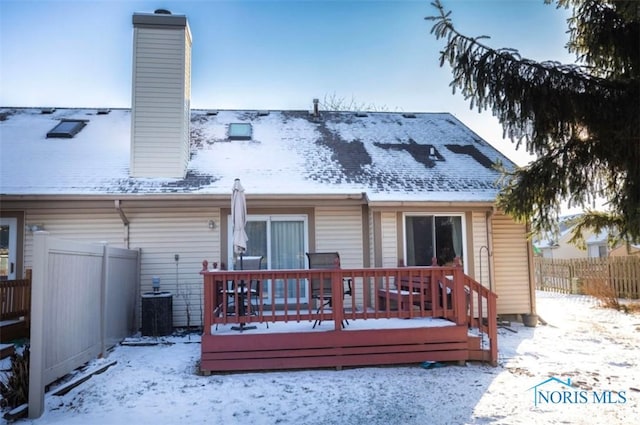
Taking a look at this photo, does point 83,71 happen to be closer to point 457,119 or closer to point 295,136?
point 295,136

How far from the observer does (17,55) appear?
28.0 ft

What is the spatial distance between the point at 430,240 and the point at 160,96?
19.5 feet

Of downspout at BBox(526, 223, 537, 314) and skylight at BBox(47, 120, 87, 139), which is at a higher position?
skylight at BBox(47, 120, 87, 139)

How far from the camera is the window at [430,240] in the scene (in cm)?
842

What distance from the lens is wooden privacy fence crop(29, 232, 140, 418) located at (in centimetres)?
403

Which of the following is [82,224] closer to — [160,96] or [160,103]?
[160,103]

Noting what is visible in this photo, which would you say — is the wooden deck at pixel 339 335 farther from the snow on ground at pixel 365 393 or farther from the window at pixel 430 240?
the window at pixel 430 240

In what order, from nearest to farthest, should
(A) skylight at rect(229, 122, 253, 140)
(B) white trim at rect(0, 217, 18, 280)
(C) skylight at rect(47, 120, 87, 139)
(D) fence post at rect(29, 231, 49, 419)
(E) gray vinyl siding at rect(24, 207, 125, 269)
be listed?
(D) fence post at rect(29, 231, 49, 419) → (B) white trim at rect(0, 217, 18, 280) → (E) gray vinyl siding at rect(24, 207, 125, 269) → (C) skylight at rect(47, 120, 87, 139) → (A) skylight at rect(229, 122, 253, 140)

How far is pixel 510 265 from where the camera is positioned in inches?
347

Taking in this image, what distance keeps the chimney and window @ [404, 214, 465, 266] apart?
4.48 metres

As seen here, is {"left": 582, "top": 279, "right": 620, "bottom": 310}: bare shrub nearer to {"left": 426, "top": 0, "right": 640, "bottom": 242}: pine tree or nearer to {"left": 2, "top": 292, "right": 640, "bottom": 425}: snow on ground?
{"left": 2, "top": 292, "right": 640, "bottom": 425}: snow on ground

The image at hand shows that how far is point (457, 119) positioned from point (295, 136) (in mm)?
4955

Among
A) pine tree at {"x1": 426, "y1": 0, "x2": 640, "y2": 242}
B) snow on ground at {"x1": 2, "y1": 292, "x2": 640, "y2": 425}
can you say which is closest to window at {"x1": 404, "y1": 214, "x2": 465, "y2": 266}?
snow on ground at {"x1": 2, "y1": 292, "x2": 640, "y2": 425}

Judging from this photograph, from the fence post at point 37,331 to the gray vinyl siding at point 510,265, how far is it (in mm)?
7477
